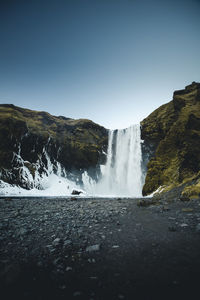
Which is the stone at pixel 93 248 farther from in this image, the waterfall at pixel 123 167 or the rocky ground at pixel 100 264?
the waterfall at pixel 123 167

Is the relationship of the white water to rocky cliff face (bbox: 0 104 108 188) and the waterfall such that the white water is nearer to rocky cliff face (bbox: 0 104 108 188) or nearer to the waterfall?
the waterfall

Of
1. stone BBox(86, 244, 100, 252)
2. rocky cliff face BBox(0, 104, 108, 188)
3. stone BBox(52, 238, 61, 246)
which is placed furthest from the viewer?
rocky cliff face BBox(0, 104, 108, 188)

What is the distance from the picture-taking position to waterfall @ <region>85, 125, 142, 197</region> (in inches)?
1549

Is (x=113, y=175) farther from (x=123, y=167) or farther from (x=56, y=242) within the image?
(x=56, y=242)

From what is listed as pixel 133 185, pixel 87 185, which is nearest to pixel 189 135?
pixel 133 185

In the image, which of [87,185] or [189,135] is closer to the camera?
[189,135]

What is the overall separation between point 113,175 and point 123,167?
481cm

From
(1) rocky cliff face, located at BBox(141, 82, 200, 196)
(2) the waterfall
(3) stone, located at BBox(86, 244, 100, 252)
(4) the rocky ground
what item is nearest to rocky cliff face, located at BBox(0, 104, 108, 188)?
(2) the waterfall

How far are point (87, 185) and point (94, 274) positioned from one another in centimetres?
4217

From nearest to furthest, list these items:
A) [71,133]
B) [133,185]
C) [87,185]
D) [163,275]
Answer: [163,275], [133,185], [87,185], [71,133]

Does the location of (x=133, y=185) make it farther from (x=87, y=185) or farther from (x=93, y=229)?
(x=93, y=229)

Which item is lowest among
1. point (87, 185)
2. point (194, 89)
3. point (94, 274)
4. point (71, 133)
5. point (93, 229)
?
point (87, 185)

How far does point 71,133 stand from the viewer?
50.5 meters

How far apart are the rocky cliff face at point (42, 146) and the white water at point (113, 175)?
26.6 inches
